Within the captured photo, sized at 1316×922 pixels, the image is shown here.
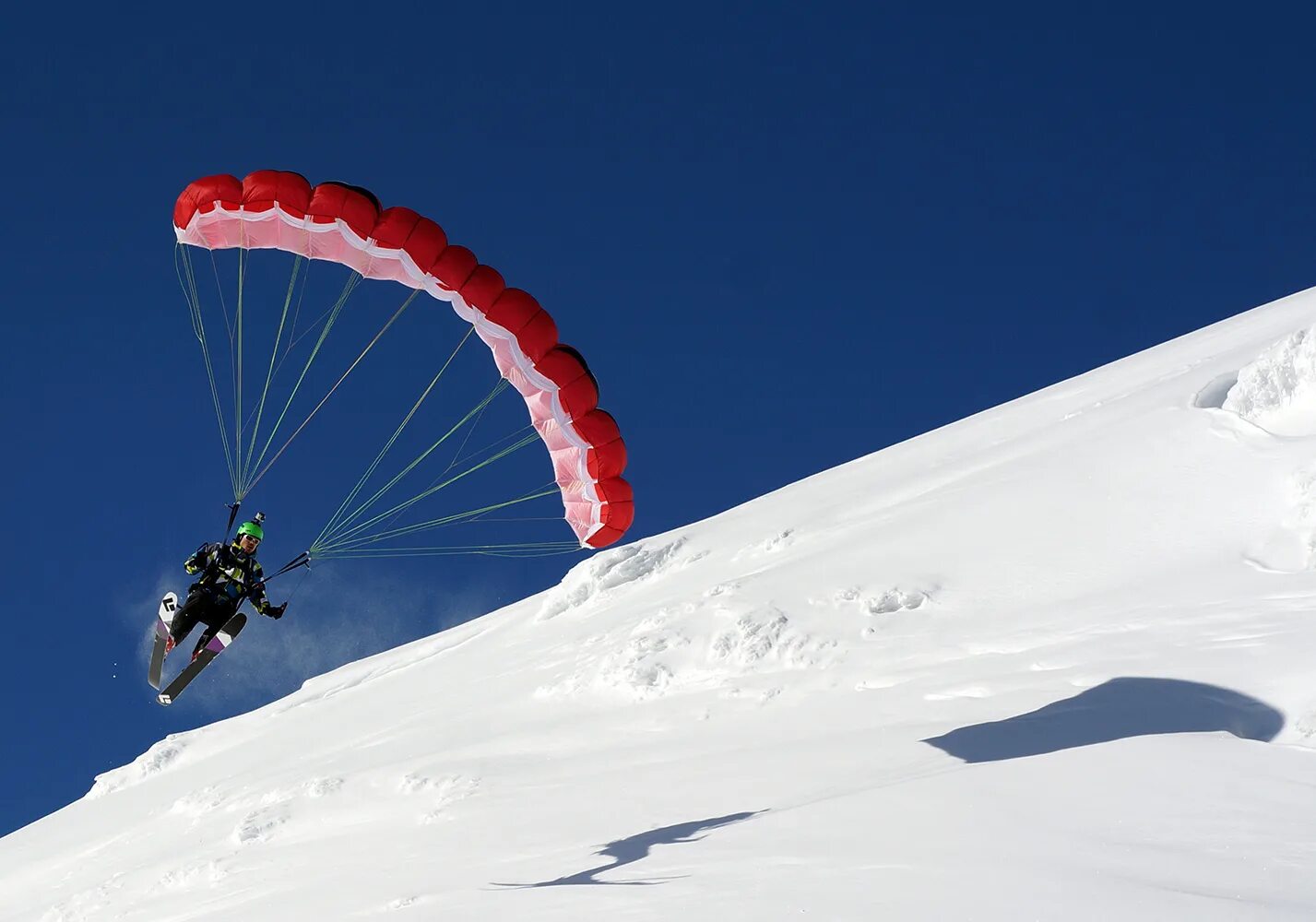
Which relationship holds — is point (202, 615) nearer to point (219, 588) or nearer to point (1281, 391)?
point (219, 588)

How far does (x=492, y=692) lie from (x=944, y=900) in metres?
10.9

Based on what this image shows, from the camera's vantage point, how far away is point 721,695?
12.6m

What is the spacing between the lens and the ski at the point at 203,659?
1277 centimetres

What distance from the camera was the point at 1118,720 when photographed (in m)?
8.88

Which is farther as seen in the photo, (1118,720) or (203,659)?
(203,659)

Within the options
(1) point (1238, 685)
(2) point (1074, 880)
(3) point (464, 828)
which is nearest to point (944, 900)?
(2) point (1074, 880)

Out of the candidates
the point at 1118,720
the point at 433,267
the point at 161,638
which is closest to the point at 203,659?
the point at 161,638

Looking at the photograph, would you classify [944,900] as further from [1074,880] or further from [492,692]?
[492,692]

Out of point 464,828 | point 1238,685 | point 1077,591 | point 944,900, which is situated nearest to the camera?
point 944,900

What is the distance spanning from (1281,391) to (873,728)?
6857 mm

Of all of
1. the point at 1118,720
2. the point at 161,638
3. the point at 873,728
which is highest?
the point at 161,638

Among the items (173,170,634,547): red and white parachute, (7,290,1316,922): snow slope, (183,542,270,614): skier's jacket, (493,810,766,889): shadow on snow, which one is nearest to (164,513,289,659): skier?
(183,542,270,614): skier's jacket

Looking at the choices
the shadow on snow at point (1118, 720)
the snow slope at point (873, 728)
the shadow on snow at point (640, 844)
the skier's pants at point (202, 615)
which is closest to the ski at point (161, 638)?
the skier's pants at point (202, 615)

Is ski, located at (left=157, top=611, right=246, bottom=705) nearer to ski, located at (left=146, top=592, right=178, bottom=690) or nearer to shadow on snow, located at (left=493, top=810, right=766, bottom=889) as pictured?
ski, located at (left=146, top=592, right=178, bottom=690)
